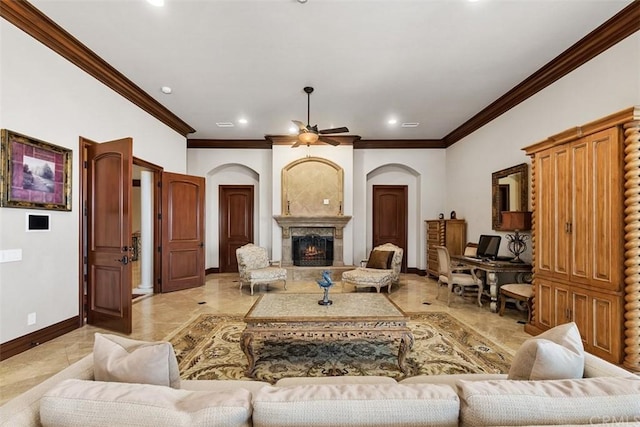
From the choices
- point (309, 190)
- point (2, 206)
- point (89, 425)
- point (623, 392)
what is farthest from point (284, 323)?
point (309, 190)

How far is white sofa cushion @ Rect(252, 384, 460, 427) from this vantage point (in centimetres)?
101

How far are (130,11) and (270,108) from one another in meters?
2.68

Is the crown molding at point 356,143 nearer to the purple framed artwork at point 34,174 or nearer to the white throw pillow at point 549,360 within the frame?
the purple framed artwork at point 34,174

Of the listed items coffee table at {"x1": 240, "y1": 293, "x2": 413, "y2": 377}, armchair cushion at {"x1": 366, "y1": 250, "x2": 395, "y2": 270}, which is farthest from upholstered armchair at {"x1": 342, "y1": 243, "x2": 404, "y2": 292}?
coffee table at {"x1": 240, "y1": 293, "x2": 413, "y2": 377}

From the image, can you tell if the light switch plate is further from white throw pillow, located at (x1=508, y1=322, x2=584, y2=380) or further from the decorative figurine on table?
white throw pillow, located at (x1=508, y1=322, x2=584, y2=380)

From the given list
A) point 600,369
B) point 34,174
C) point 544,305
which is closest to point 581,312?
point 544,305

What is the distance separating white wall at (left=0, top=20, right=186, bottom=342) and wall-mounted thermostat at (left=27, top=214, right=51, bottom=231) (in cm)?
6

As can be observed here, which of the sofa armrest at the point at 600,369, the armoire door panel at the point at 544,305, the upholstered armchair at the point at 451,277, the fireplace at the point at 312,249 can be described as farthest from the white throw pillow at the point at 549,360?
the fireplace at the point at 312,249

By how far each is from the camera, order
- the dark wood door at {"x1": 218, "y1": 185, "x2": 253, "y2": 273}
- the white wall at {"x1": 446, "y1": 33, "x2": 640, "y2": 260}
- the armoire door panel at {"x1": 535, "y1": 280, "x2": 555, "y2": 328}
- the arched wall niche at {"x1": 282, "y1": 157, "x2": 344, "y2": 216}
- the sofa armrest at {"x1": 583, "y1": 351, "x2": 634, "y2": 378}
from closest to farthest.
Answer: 1. the sofa armrest at {"x1": 583, "y1": 351, "x2": 634, "y2": 378}
2. the white wall at {"x1": 446, "y1": 33, "x2": 640, "y2": 260}
3. the armoire door panel at {"x1": 535, "y1": 280, "x2": 555, "y2": 328}
4. the arched wall niche at {"x1": 282, "y1": 157, "x2": 344, "y2": 216}
5. the dark wood door at {"x1": 218, "y1": 185, "x2": 253, "y2": 273}

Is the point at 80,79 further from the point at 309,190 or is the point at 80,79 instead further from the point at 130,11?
the point at 309,190

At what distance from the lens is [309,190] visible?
7.30 m

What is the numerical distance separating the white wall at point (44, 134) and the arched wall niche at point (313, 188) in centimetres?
366

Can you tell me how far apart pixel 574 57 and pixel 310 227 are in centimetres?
528

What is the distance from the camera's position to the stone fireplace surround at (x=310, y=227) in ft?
23.5
